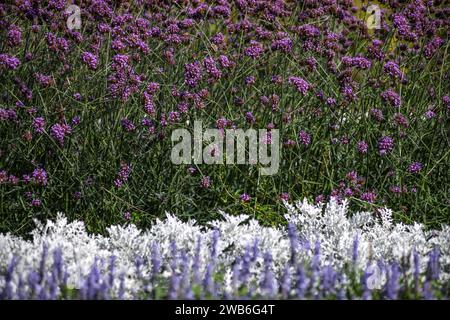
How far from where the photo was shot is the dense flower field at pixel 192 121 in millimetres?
4695

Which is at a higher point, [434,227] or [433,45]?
[433,45]

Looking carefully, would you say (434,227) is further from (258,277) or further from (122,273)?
(122,273)

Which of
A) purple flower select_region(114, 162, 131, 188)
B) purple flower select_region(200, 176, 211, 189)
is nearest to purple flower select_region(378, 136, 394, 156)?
purple flower select_region(200, 176, 211, 189)

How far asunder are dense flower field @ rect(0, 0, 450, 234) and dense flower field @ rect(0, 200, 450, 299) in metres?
0.53

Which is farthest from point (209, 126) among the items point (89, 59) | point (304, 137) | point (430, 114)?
point (430, 114)

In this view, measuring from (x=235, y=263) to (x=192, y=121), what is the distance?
1.48 m

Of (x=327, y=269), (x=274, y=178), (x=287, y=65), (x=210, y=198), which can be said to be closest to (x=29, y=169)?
(x=210, y=198)

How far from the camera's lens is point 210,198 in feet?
16.2

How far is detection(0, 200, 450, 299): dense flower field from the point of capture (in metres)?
3.18

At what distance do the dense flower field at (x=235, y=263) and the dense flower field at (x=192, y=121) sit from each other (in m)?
0.53

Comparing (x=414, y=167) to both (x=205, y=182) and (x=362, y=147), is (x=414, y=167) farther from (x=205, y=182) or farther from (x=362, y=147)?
(x=205, y=182)

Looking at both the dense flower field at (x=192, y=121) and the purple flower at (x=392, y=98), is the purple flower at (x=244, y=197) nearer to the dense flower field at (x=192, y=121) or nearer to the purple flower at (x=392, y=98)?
the dense flower field at (x=192, y=121)
